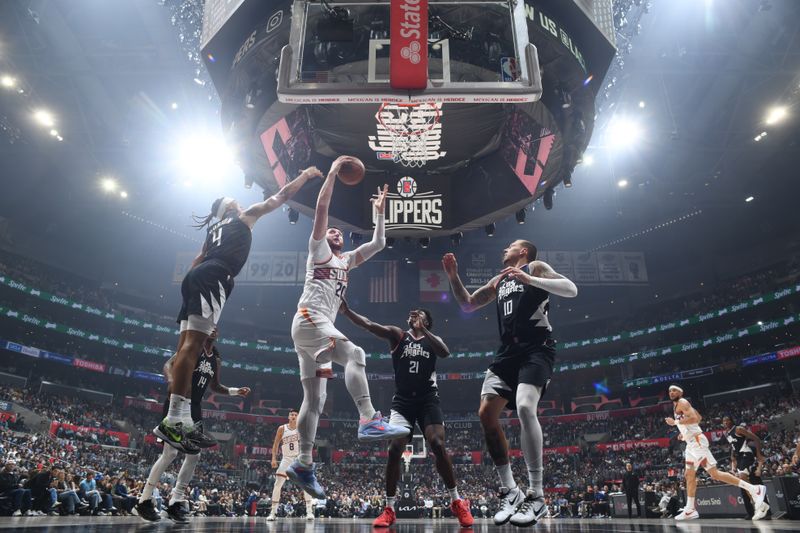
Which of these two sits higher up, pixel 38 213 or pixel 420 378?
pixel 38 213

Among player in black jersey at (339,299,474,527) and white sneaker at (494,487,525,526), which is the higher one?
player in black jersey at (339,299,474,527)

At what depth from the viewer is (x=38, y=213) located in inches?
1224

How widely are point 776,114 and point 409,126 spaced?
2283 cm

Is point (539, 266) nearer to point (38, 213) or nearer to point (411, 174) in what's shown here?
point (411, 174)

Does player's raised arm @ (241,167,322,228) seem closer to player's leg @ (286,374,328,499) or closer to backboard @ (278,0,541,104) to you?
player's leg @ (286,374,328,499)

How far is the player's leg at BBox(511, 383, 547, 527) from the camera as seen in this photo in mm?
4422


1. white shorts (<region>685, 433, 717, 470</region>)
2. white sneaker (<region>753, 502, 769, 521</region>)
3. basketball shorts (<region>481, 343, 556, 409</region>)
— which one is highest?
basketball shorts (<region>481, 343, 556, 409</region>)

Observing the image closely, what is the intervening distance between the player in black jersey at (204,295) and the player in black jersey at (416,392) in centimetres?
163

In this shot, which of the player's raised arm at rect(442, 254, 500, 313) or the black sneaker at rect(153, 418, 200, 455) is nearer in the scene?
the black sneaker at rect(153, 418, 200, 455)

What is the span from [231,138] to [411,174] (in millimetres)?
3851

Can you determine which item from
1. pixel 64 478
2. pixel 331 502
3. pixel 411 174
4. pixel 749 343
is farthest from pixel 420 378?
pixel 749 343

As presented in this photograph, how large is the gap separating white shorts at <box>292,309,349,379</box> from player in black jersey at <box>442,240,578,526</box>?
4.53 feet

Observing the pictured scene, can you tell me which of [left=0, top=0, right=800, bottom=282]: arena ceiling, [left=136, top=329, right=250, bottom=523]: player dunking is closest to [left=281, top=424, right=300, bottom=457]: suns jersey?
[left=136, top=329, right=250, bottom=523]: player dunking

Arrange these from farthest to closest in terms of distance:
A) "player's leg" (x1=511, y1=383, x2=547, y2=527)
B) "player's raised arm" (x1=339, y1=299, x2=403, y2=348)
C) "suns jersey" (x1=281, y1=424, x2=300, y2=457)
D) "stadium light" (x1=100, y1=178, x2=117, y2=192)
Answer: "stadium light" (x1=100, y1=178, x2=117, y2=192) < "suns jersey" (x1=281, y1=424, x2=300, y2=457) < "player's raised arm" (x1=339, y1=299, x2=403, y2=348) < "player's leg" (x1=511, y1=383, x2=547, y2=527)
